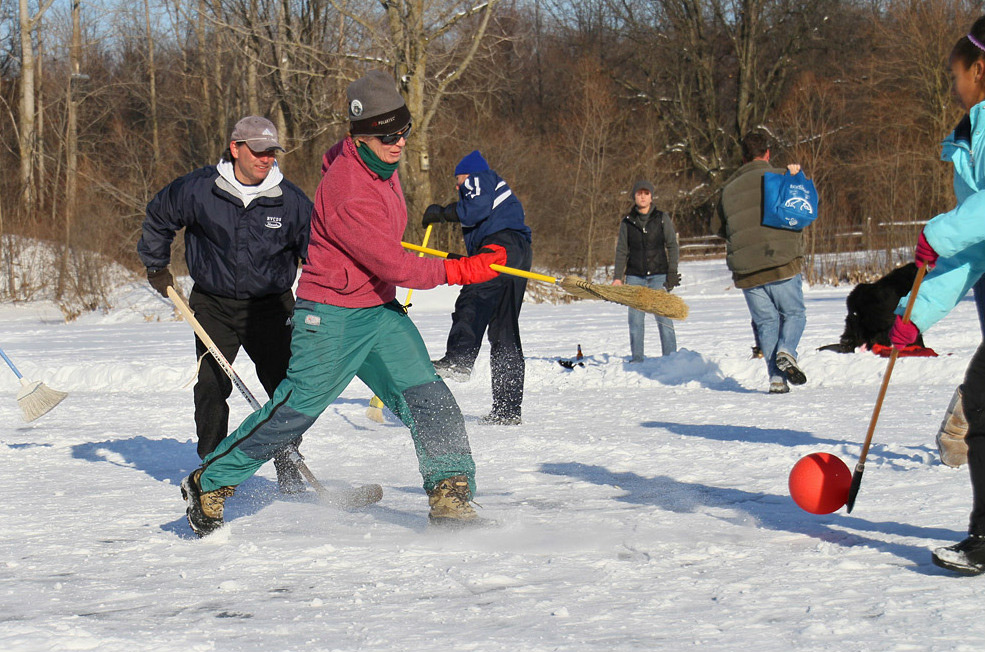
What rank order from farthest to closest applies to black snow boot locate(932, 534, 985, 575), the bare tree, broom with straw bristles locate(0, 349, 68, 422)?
the bare tree < broom with straw bristles locate(0, 349, 68, 422) < black snow boot locate(932, 534, 985, 575)

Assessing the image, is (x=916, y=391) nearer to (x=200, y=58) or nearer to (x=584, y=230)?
(x=584, y=230)

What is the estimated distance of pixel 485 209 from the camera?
7637mm

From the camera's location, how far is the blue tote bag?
8.45m

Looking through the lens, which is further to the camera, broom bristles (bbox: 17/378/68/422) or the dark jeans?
broom bristles (bbox: 17/378/68/422)

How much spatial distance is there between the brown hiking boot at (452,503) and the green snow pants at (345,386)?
41 mm

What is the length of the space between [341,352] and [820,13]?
4002cm

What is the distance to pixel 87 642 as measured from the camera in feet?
10.5

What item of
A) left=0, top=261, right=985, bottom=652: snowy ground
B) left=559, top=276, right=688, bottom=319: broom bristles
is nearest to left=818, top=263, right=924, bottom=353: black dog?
left=0, top=261, right=985, bottom=652: snowy ground

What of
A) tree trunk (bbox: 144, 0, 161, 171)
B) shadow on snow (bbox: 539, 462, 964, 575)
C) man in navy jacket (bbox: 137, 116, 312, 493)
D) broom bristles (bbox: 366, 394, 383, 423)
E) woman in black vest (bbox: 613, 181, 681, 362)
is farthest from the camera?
tree trunk (bbox: 144, 0, 161, 171)

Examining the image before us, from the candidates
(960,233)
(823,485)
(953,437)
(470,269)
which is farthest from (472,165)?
(960,233)

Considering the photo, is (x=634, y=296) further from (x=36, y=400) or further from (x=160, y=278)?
(x=36, y=400)

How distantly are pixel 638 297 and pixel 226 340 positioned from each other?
2.16 m

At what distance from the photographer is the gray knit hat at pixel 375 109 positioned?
439 centimetres

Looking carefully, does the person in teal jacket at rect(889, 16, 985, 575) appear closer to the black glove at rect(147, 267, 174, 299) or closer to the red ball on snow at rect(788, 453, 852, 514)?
the red ball on snow at rect(788, 453, 852, 514)
